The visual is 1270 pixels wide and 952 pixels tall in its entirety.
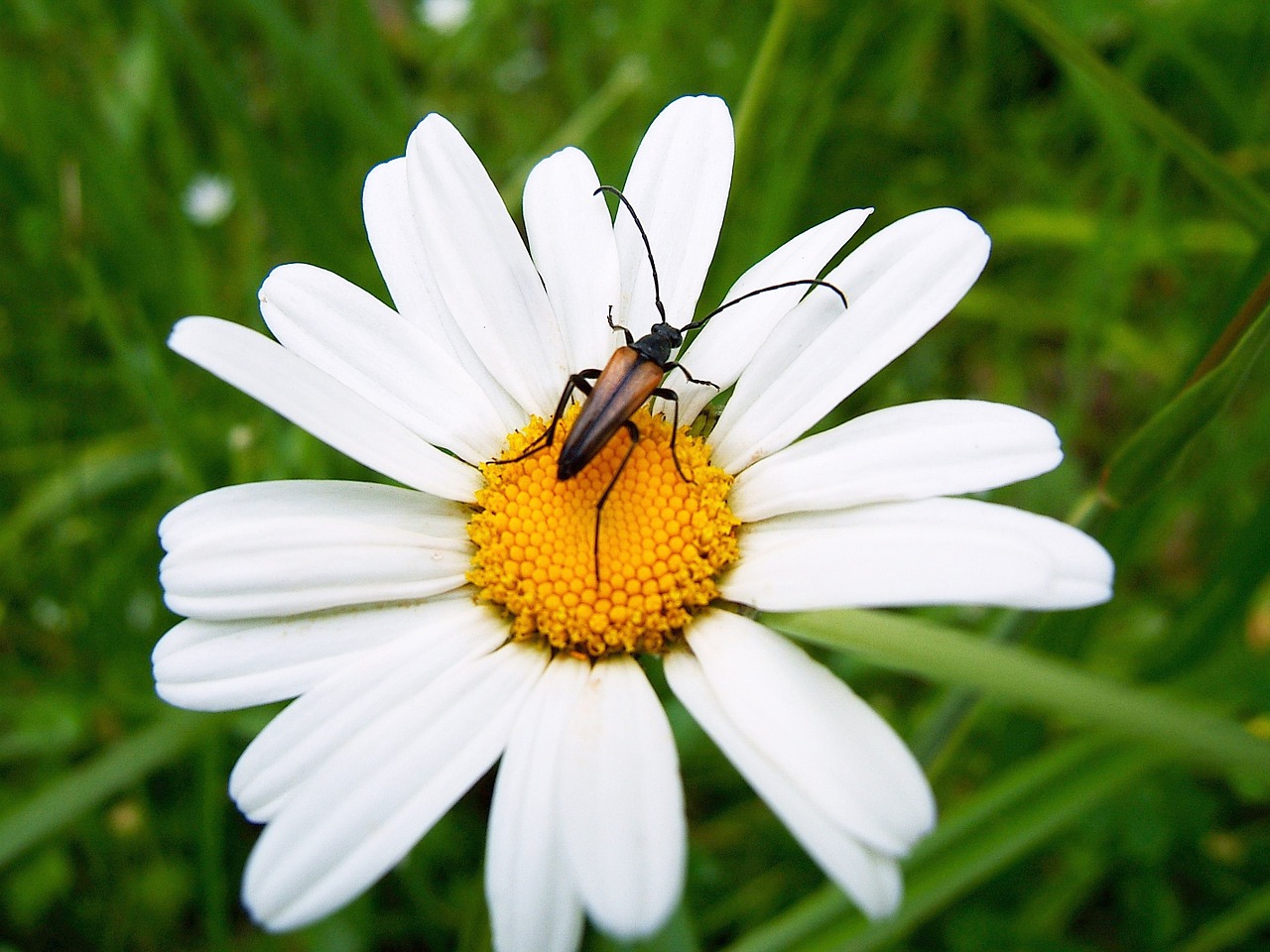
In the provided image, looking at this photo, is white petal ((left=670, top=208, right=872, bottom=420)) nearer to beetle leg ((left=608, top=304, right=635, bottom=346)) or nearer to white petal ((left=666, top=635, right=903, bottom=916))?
beetle leg ((left=608, top=304, right=635, bottom=346))

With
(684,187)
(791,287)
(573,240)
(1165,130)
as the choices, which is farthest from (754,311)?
(1165,130)

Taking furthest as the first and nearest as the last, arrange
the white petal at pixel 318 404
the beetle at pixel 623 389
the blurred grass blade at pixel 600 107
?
the blurred grass blade at pixel 600 107 → the beetle at pixel 623 389 → the white petal at pixel 318 404

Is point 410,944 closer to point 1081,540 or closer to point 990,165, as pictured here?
point 1081,540

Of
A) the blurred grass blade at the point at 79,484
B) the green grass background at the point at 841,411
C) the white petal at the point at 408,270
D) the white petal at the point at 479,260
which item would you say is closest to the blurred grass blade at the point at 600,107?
the green grass background at the point at 841,411

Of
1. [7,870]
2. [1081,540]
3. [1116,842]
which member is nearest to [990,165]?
[1116,842]

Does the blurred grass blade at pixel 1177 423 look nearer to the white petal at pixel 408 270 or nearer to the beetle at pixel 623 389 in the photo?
the beetle at pixel 623 389

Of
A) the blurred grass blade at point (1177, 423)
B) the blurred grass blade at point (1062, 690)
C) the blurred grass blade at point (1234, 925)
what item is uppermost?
the blurred grass blade at point (1062, 690)

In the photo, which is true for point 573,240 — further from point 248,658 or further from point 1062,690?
point 1062,690

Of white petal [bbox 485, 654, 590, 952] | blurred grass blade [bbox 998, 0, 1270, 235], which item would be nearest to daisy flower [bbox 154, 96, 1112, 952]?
white petal [bbox 485, 654, 590, 952]
